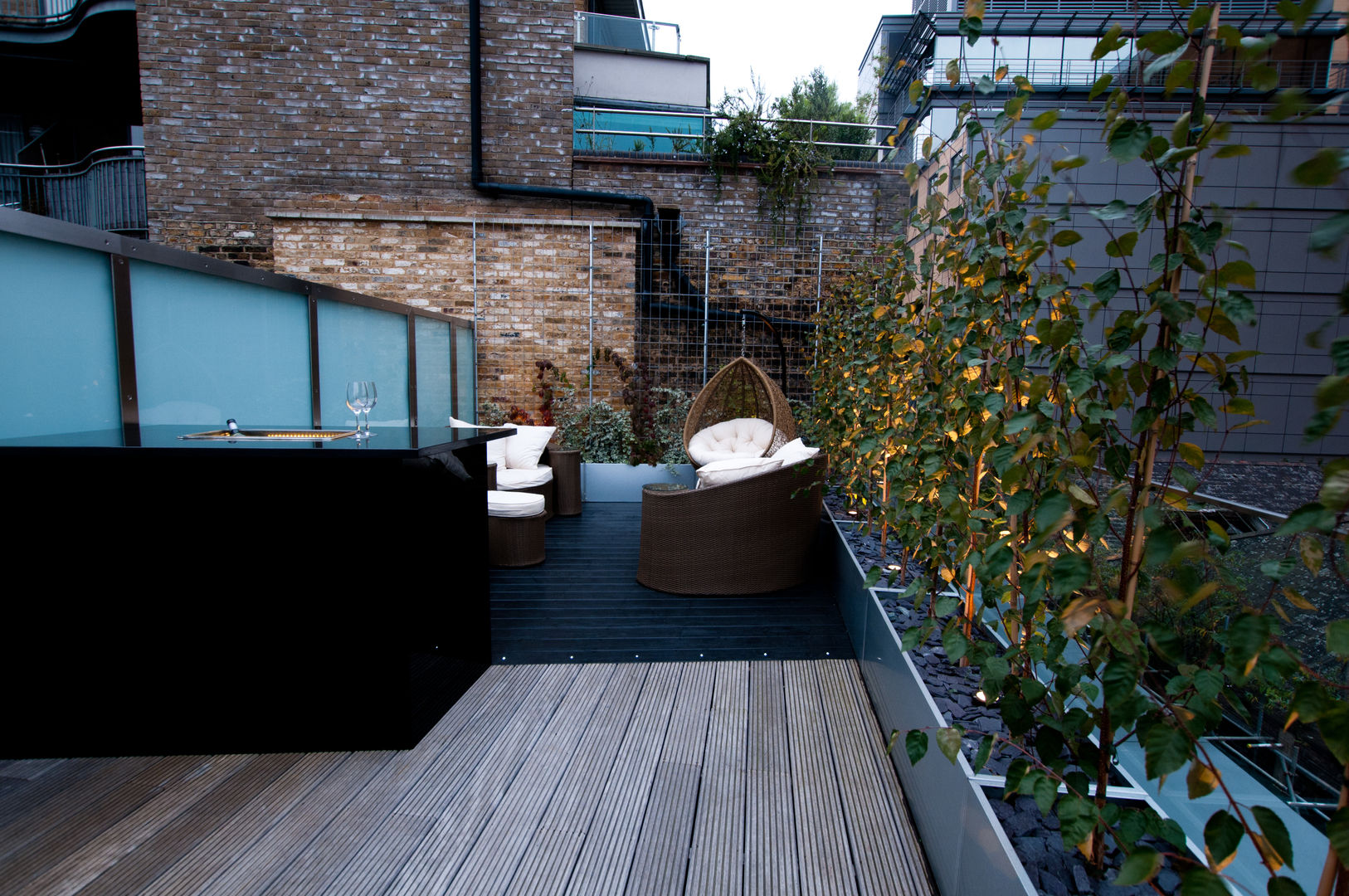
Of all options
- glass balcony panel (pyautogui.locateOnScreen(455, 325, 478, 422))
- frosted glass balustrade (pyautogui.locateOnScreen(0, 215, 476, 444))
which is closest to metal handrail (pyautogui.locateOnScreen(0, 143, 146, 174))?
glass balcony panel (pyautogui.locateOnScreen(455, 325, 478, 422))

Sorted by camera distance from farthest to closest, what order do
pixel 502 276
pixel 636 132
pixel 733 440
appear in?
pixel 636 132
pixel 502 276
pixel 733 440

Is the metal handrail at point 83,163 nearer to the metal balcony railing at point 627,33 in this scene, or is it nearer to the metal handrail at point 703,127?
the metal handrail at point 703,127

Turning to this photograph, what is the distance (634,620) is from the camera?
11.4ft

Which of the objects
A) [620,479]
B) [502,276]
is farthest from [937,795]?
[502,276]

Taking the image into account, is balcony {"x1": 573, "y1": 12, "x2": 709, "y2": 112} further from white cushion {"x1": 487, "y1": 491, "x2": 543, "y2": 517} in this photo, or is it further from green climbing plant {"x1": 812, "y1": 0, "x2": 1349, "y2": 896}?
green climbing plant {"x1": 812, "y1": 0, "x2": 1349, "y2": 896}

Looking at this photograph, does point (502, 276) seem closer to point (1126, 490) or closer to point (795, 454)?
point (795, 454)

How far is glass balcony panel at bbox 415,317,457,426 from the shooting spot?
577cm

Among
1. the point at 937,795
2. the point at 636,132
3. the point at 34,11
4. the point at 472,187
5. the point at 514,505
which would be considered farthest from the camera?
the point at 34,11

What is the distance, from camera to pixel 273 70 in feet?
24.7

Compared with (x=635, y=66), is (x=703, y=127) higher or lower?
lower

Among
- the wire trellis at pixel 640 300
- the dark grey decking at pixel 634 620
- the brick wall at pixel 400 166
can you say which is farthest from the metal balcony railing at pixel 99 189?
the dark grey decking at pixel 634 620

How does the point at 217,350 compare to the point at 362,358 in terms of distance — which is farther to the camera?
the point at 362,358

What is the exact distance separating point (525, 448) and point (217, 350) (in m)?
2.55

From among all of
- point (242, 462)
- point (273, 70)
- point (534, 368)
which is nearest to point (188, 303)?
point (242, 462)
